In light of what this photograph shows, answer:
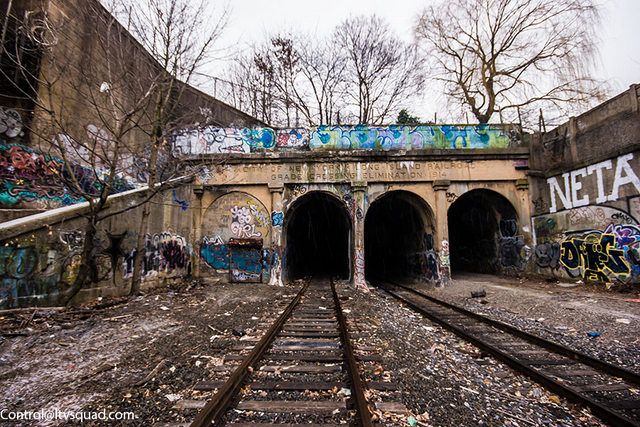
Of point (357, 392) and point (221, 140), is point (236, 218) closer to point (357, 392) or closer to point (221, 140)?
point (221, 140)

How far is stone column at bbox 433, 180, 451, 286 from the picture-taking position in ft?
41.0

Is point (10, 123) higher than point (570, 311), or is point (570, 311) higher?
point (10, 123)

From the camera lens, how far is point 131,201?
892cm

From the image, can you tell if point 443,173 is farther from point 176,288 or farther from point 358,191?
point 176,288

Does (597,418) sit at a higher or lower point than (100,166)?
lower

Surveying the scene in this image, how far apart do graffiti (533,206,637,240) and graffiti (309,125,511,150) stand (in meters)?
3.56

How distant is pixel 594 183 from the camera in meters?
10.4

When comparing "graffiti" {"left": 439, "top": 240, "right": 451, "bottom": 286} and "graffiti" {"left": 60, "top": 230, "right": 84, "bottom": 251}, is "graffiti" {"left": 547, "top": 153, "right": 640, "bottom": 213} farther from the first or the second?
"graffiti" {"left": 60, "top": 230, "right": 84, "bottom": 251}

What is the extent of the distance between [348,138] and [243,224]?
19.2ft

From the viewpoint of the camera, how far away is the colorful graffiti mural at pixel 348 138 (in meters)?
13.1

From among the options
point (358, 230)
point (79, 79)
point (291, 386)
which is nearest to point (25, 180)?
point (79, 79)

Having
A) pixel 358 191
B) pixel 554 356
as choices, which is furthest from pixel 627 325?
pixel 358 191

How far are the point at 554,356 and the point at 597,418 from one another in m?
1.98

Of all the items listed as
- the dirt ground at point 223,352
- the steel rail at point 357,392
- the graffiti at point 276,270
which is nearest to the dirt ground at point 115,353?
the dirt ground at point 223,352
